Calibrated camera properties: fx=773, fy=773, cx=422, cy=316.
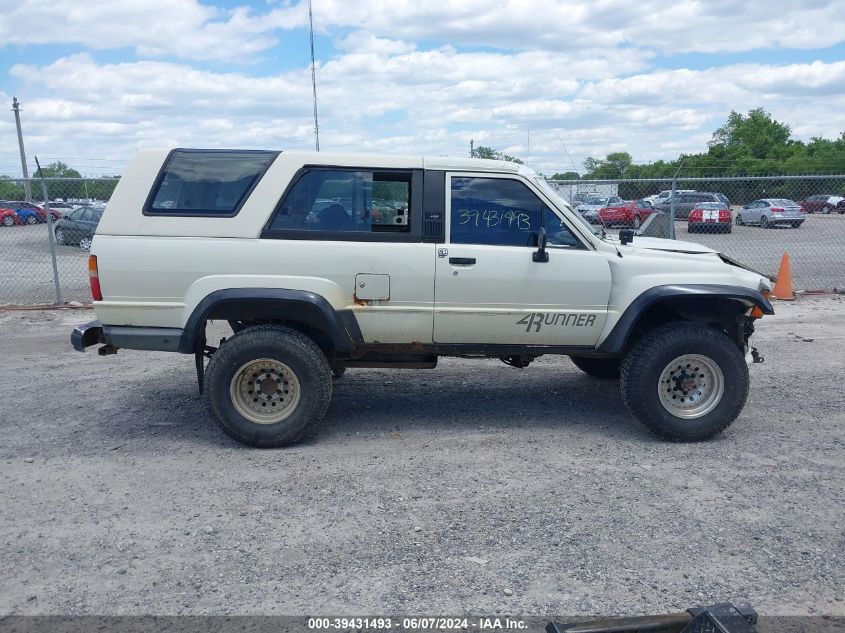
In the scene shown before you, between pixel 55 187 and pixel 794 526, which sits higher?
pixel 55 187

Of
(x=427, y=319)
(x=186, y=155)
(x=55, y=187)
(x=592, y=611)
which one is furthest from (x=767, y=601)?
(x=55, y=187)

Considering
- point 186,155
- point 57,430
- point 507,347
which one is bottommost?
point 57,430

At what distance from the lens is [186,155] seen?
5527 mm

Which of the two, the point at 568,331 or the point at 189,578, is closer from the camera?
the point at 189,578

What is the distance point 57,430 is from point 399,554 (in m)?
3.33

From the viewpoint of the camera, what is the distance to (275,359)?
17.9 feet

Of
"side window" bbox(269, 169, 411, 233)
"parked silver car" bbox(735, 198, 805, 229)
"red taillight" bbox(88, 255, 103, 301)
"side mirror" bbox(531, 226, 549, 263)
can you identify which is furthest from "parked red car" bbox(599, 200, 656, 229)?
"red taillight" bbox(88, 255, 103, 301)

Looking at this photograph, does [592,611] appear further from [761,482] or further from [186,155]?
[186,155]

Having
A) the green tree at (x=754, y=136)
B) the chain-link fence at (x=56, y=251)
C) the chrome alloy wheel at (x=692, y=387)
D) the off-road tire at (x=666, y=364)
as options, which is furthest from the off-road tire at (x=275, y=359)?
the green tree at (x=754, y=136)

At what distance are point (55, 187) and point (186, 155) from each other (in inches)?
602

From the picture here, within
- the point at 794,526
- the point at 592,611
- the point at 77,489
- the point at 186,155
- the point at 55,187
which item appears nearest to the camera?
the point at 592,611

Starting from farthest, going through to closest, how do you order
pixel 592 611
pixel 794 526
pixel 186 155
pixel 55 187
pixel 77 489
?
pixel 55 187 → pixel 186 155 → pixel 77 489 → pixel 794 526 → pixel 592 611

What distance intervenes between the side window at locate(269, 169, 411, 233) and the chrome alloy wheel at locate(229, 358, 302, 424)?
1035 millimetres

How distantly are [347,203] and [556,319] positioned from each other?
67.8 inches
